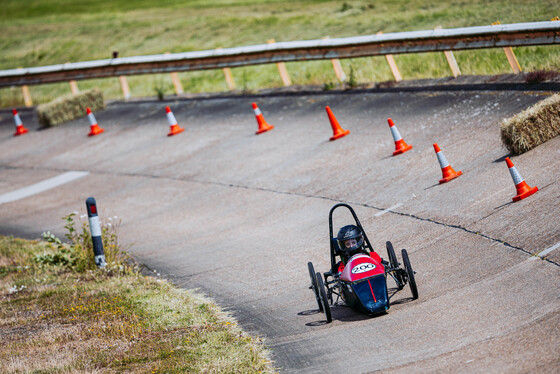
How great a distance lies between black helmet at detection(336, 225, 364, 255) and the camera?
358 inches

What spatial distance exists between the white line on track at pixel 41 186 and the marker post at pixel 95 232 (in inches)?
265

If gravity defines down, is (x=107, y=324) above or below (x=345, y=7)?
below

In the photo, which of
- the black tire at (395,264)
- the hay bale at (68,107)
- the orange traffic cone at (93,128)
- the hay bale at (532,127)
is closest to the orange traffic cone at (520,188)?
the hay bale at (532,127)

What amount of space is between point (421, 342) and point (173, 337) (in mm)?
2758

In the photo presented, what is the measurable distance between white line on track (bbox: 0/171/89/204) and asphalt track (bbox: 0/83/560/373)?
418 mm

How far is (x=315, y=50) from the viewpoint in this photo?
2073 cm

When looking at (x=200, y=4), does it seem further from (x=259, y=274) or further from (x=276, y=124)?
(x=259, y=274)

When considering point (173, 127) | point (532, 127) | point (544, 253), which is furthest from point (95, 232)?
point (173, 127)

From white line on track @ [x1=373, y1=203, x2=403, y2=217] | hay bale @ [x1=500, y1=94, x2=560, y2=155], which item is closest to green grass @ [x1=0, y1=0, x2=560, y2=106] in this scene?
hay bale @ [x1=500, y1=94, x2=560, y2=155]

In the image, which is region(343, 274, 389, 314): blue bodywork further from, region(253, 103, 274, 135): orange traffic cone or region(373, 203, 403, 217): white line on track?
region(253, 103, 274, 135): orange traffic cone

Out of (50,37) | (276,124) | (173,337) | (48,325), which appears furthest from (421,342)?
(50,37)

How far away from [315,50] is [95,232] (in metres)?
10.2

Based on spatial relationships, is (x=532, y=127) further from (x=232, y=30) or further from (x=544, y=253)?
(x=232, y=30)

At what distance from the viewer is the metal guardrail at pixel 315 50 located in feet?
52.1
